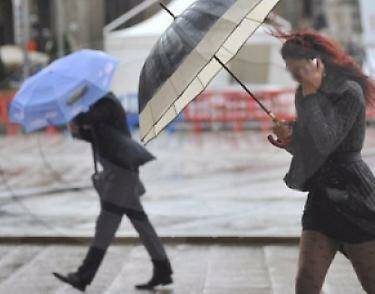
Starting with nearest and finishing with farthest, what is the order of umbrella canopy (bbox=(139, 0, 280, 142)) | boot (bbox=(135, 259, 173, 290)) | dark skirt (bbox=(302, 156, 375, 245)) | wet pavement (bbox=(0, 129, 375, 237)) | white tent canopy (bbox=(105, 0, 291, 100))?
umbrella canopy (bbox=(139, 0, 280, 142)) → dark skirt (bbox=(302, 156, 375, 245)) → boot (bbox=(135, 259, 173, 290)) → wet pavement (bbox=(0, 129, 375, 237)) → white tent canopy (bbox=(105, 0, 291, 100))

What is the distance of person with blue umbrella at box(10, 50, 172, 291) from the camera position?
621 centimetres

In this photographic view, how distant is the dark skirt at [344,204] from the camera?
4.05 m

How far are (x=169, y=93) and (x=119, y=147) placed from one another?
229cm

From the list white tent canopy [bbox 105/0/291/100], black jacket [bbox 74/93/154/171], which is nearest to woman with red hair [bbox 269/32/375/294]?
black jacket [bbox 74/93/154/171]

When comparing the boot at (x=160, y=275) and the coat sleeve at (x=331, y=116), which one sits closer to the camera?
the coat sleeve at (x=331, y=116)

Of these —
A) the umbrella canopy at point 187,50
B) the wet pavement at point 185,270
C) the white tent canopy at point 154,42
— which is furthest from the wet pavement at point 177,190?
the umbrella canopy at point 187,50

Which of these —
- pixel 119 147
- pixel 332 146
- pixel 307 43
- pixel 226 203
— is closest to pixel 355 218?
pixel 332 146

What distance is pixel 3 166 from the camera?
14523mm

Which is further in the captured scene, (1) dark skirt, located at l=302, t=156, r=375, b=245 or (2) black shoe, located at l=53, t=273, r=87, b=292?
(2) black shoe, located at l=53, t=273, r=87, b=292

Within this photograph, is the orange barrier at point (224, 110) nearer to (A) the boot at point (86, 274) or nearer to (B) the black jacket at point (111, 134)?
(B) the black jacket at point (111, 134)

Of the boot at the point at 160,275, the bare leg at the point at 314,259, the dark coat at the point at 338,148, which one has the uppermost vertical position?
the dark coat at the point at 338,148

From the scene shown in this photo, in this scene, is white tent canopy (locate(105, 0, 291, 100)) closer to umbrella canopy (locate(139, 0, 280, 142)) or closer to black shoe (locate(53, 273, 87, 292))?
black shoe (locate(53, 273, 87, 292))

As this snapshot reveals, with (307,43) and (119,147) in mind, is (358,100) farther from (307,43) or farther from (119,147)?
(119,147)

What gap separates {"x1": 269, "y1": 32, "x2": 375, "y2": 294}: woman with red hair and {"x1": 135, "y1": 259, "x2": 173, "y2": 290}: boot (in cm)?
236
